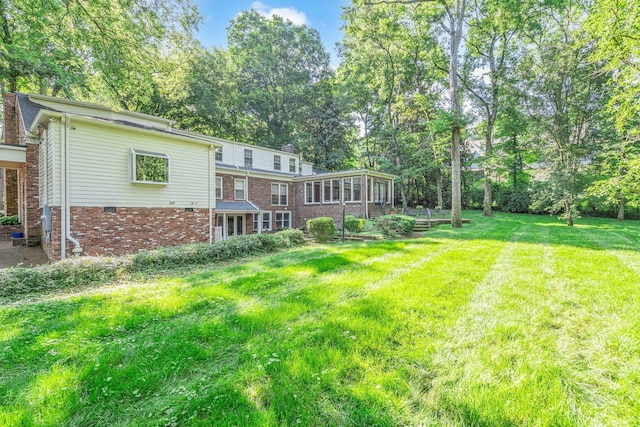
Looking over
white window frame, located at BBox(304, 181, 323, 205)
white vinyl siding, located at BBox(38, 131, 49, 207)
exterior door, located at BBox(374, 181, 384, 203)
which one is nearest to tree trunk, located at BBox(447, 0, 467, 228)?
exterior door, located at BBox(374, 181, 384, 203)

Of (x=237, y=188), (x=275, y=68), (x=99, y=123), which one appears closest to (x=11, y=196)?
(x=99, y=123)

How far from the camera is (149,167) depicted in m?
9.34

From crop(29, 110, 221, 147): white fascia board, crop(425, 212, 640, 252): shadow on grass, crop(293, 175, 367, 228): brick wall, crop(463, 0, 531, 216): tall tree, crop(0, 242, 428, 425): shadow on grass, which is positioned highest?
crop(463, 0, 531, 216): tall tree

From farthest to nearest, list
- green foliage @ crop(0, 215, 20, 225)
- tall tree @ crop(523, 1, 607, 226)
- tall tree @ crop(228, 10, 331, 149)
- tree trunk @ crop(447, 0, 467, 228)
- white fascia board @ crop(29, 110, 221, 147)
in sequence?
1. tall tree @ crop(228, 10, 331, 149)
2. tall tree @ crop(523, 1, 607, 226)
3. tree trunk @ crop(447, 0, 467, 228)
4. green foliage @ crop(0, 215, 20, 225)
5. white fascia board @ crop(29, 110, 221, 147)

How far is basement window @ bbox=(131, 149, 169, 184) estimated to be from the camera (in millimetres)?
8961

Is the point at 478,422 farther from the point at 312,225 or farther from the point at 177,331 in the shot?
the point at 312,225

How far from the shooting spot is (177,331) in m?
3.01

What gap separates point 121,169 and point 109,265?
4285 millimetres

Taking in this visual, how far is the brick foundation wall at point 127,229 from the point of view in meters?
7.96

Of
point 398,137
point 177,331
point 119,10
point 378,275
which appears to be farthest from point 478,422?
point 398,137

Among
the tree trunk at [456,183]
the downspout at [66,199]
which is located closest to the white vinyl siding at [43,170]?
the downspout at [66,199]

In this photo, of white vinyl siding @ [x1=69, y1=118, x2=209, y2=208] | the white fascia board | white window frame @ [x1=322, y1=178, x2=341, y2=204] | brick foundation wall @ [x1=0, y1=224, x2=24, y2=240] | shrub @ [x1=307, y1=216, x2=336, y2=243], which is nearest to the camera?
the white fascia board

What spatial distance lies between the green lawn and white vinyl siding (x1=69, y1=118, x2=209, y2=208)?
16.3 ft

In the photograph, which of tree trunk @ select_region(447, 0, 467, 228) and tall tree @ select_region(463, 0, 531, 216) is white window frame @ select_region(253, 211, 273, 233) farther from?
tall tree @ select_region(463, 0, 531, 216)
